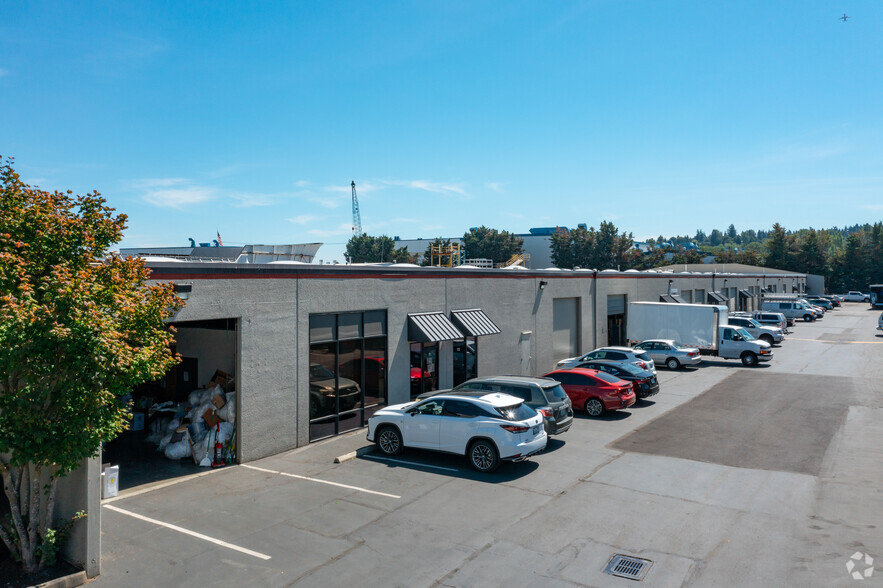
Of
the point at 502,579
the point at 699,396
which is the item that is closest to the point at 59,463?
the point at 502,579

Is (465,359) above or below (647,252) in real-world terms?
below

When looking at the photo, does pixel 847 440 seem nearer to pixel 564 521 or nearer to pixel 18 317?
pixel 564 521

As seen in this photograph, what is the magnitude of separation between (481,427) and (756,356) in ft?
77.0

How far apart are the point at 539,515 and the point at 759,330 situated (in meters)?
33.6

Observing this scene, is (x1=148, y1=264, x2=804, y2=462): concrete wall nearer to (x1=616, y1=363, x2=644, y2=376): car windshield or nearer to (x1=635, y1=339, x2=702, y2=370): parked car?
(x1=616, y1=363, x2=644, y2=376): car windshield

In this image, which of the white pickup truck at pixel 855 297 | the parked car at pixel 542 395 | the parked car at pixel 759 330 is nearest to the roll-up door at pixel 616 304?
the parked car at pixel 759 330

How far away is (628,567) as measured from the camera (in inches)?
344

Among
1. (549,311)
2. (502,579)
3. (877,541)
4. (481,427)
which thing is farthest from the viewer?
(549,311)

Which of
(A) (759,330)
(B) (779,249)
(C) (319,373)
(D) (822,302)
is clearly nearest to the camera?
(C) (319,373)

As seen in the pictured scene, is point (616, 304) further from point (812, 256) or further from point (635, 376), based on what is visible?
point (812, 256)

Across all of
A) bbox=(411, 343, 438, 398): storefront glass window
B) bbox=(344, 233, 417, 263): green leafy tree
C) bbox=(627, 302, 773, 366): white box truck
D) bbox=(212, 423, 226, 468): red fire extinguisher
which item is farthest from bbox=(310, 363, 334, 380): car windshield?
bbox=(344, 233, 417, 263): green leafy tree

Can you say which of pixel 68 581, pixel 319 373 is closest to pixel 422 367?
pixel 319 373

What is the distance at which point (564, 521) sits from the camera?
10.5 m

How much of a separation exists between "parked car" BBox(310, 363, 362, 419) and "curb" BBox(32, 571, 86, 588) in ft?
26.4
